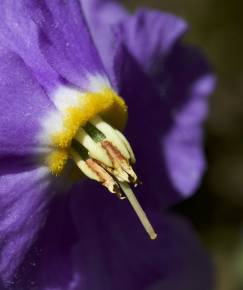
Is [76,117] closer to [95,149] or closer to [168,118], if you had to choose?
[95,149]

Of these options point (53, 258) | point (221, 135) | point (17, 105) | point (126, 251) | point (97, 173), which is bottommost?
point (221, 135)

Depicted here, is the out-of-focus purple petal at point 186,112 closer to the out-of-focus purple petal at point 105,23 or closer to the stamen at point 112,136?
the out-of-focus purple petal at point 105,23

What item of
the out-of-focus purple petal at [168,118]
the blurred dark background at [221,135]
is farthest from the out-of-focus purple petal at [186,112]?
the blurred dark background at [221,135]

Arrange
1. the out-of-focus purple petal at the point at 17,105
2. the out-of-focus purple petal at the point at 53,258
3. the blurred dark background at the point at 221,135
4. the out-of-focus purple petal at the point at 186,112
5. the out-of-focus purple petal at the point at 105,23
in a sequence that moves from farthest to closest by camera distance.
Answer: the blurred dark background at the point at 221,135
the out-of-focus purple petal at the point at 186,112
the out-of-focus purple petal at the point at 105,23
the out-of-focus purple petal at the point at 53,258
the out-of-focus purple petal at the point at 17,105

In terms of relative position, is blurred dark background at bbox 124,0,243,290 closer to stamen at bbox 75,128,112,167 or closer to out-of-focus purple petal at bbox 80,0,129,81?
out-of-focus purple petal at bbox 80,0,129,81

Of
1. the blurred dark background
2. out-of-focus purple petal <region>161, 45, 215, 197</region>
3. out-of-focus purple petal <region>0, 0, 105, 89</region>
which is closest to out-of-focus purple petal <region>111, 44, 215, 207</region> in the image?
out-of-focus purple petal <region>161, 45, 215, 197</region>

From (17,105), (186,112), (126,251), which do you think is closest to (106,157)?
(17,105)
